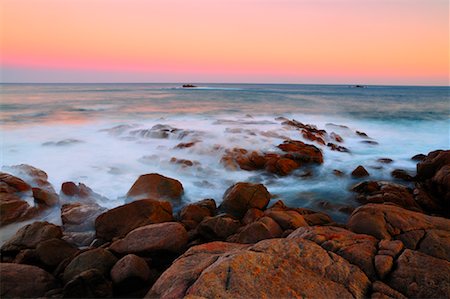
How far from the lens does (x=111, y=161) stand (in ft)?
39.5

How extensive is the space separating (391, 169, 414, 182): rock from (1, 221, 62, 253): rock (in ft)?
31.9

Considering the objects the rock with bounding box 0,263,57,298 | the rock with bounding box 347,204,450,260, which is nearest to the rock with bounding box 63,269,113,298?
the rock with bounding box 0,263,57,298

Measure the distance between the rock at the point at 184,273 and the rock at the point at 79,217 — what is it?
3.44 m

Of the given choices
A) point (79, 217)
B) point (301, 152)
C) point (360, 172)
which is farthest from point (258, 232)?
point (301, 152)

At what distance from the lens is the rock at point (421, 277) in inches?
125

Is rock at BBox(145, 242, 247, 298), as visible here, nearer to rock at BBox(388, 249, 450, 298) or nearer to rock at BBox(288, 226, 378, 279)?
rock at BBox(288, 226, 378, 279)

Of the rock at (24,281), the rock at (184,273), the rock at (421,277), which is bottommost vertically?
the rock at (24,281)

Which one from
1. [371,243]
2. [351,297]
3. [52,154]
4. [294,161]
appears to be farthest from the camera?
[52,154]

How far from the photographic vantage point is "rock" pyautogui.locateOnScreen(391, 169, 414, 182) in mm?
10242

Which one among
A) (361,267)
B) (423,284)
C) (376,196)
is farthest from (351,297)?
(376,196)

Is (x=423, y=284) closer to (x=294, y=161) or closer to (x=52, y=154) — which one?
(x=294, y=161)

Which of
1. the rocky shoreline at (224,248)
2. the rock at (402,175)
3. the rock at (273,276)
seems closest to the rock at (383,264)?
the rocky shoreline at (224,248)

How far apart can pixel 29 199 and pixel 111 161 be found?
408 centimetres

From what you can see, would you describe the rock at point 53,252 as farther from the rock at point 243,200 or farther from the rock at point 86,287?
the rock at point 243,200
